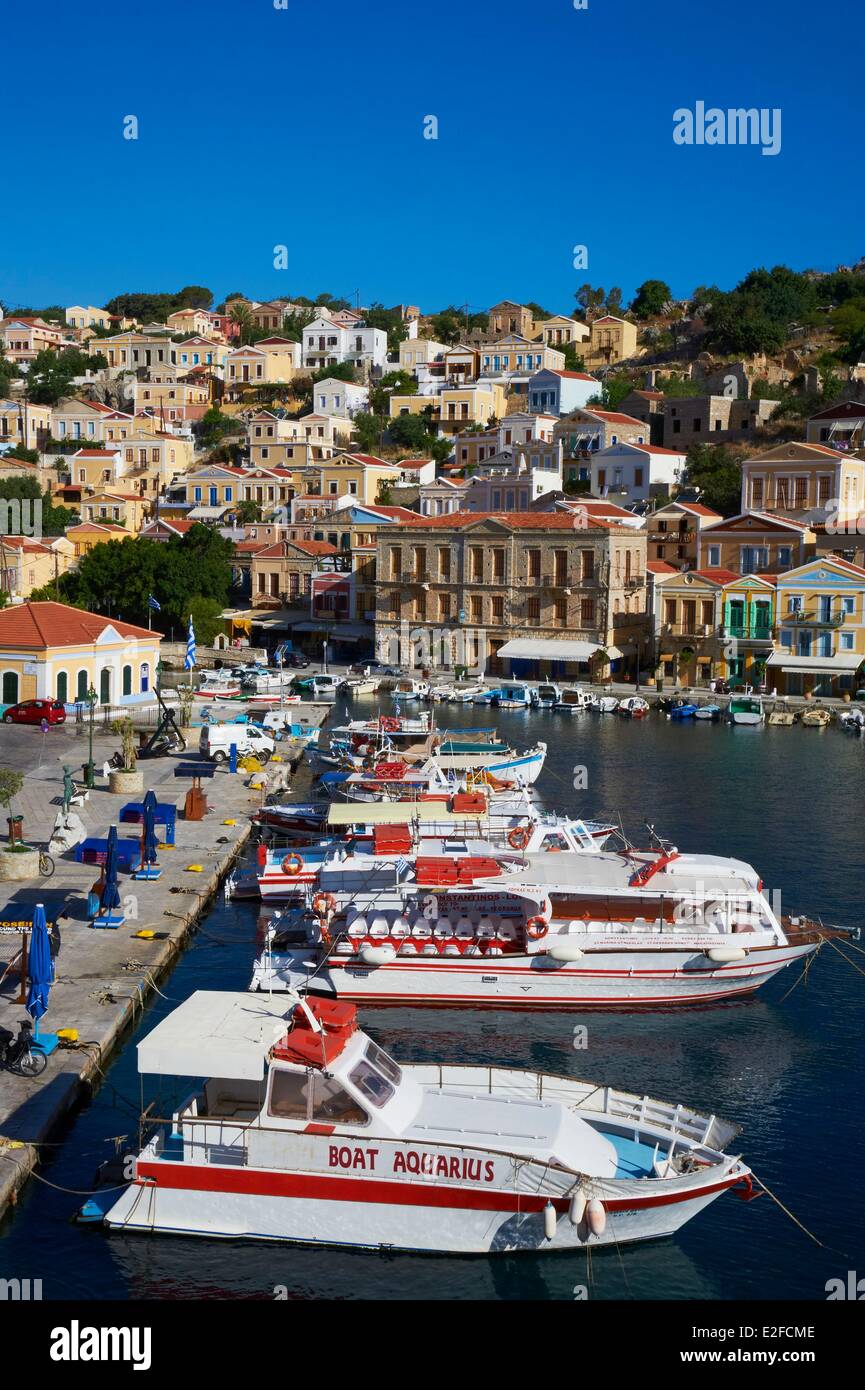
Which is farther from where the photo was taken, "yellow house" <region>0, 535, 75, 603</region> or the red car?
"yellow house" <region>0, 535, 75, 603</region>

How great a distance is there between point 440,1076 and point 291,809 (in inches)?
650

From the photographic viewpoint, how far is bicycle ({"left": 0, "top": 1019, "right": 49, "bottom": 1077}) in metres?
17.1

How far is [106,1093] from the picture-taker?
1755 centimetres

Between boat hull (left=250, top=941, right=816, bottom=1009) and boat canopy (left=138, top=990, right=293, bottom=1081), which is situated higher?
boat canopy (left=138, top=990, right=293, bottom=1081)

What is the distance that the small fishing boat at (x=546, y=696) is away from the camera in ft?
190

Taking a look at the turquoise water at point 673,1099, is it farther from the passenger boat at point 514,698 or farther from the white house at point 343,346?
the white house at point 343,346

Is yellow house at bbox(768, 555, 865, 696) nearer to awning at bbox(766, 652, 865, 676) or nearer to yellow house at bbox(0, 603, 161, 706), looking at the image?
awning at bbox(766, 652, 865, 676)

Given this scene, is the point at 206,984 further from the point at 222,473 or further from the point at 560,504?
the point at 222,473

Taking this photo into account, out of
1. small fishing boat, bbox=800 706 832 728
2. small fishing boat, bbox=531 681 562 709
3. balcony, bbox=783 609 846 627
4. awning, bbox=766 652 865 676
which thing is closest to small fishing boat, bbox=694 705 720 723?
small fishing boat, bbox=800 706 832 728

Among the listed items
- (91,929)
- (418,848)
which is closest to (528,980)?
(418,848)

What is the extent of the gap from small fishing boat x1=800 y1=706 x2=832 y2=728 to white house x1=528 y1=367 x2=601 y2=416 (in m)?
44.5

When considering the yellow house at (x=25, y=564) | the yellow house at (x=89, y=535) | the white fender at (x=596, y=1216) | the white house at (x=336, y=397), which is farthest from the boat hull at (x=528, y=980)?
the white house at (x=336, y=397)

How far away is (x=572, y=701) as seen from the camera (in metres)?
57.8

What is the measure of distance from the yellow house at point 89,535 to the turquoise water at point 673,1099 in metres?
54.1
